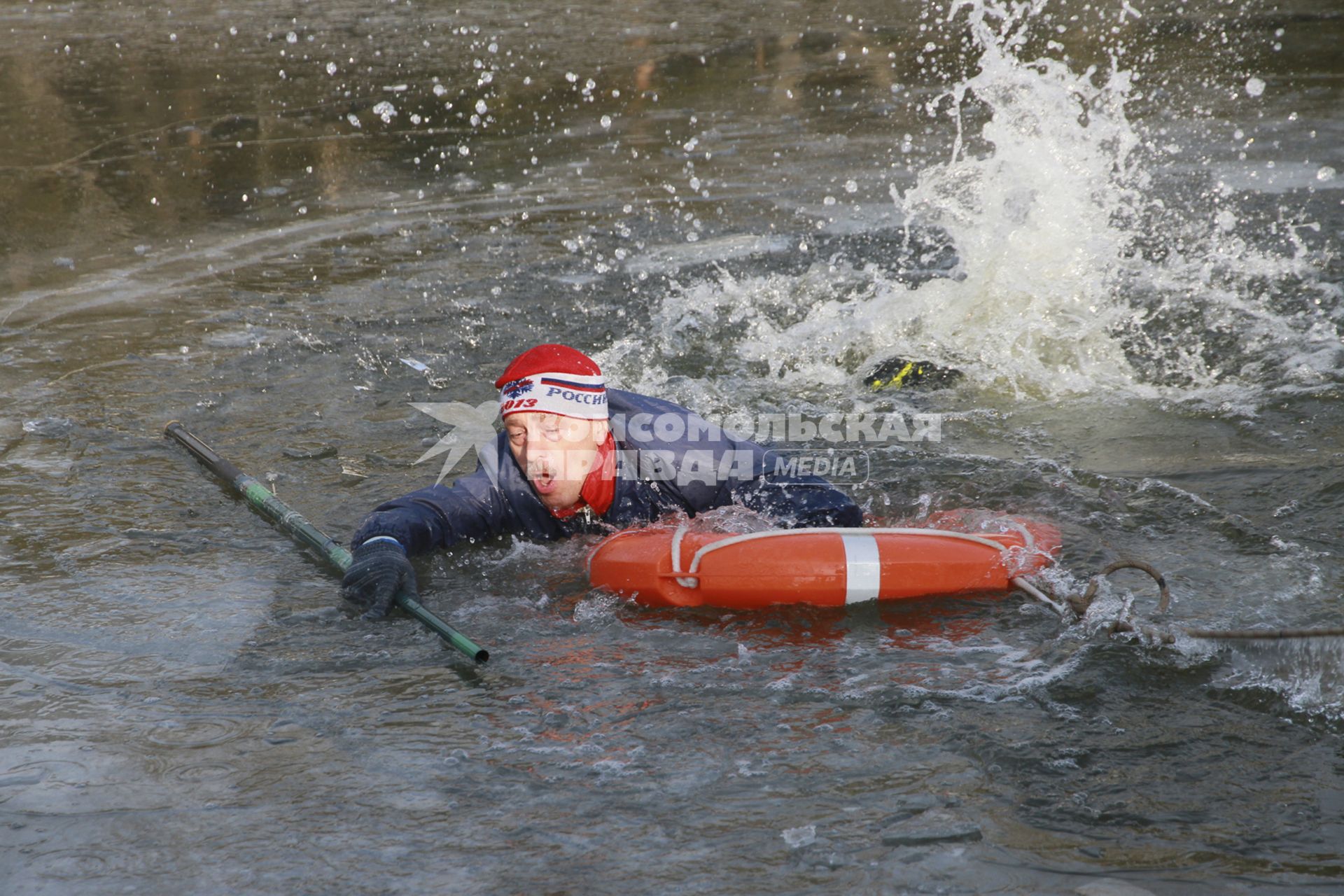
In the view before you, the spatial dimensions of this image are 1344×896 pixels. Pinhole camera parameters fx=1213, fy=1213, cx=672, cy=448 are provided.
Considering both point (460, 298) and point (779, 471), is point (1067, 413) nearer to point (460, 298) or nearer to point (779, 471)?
point (779, 471)

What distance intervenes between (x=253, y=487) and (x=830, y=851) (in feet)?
10.4

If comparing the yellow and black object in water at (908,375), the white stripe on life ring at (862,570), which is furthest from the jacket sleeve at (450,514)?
the yellow and black object in water at (908,375)

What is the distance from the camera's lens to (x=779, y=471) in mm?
4250

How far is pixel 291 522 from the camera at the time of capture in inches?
185

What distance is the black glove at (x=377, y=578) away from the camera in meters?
3.98

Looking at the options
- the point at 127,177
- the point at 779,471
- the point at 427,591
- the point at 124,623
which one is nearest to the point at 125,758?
the point at 124,623

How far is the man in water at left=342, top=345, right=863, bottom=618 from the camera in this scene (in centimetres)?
415

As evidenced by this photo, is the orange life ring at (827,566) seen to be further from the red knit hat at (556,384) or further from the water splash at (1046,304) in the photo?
the water splash at (1046,304)

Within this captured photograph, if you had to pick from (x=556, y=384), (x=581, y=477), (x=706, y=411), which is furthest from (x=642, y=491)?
(x=706, y=411)

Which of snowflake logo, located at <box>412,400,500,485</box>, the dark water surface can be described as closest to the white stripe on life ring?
the dark water surface

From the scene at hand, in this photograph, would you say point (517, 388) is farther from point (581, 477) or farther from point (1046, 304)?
point (1046, 304)

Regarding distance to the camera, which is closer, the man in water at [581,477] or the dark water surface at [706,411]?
the dark water surface at [706,411]

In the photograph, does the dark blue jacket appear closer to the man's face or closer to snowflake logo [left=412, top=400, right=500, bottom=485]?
the man's face

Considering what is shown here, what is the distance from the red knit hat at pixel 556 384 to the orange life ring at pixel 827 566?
57 cm
